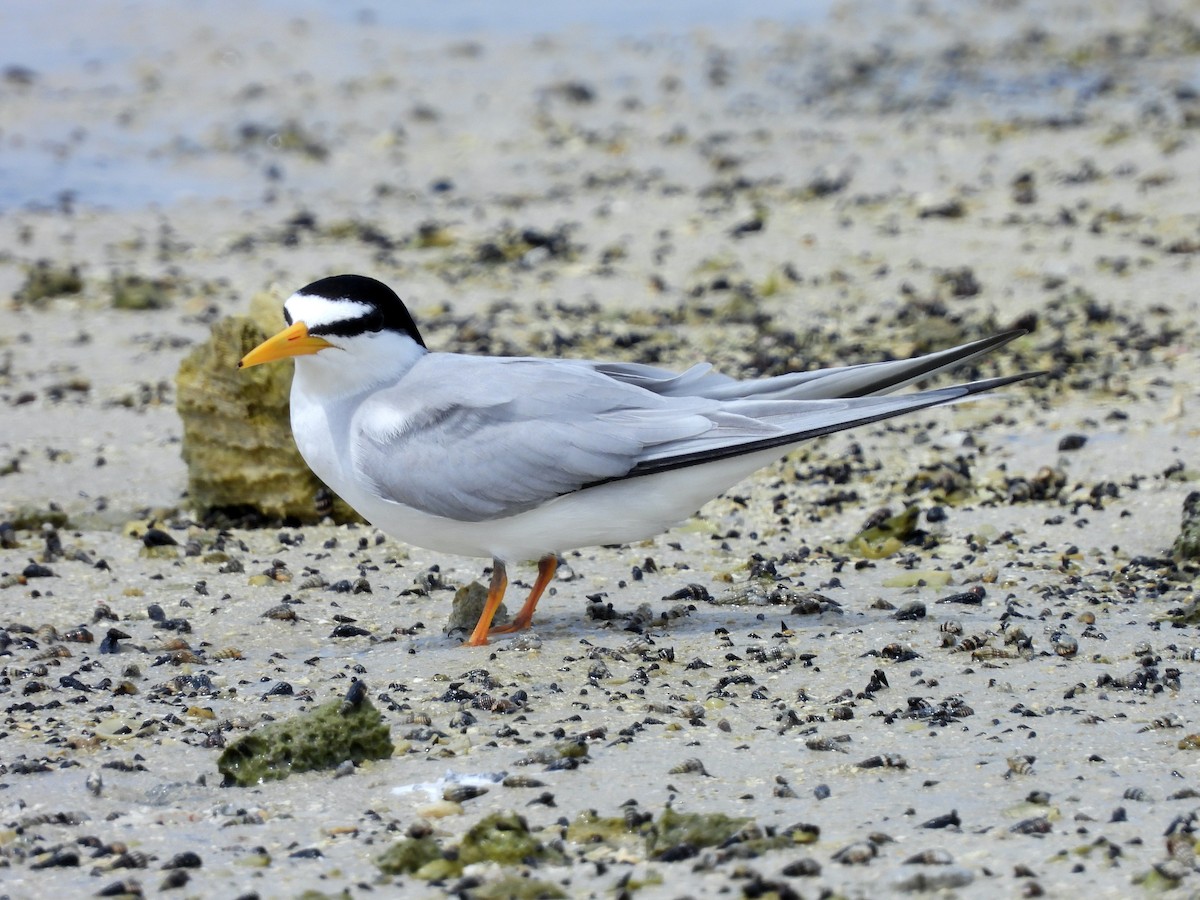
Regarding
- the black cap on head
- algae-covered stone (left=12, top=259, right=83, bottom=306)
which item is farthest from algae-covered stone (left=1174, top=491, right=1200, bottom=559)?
algae-covered stone (left=12, top=259, right=83, bottom=306)

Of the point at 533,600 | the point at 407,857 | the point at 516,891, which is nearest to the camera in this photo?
the point at 516,891

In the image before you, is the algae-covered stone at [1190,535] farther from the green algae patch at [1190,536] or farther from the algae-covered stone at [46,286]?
the algae-covered stone at [46,286]

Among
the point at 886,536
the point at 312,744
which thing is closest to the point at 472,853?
the point at 312,744

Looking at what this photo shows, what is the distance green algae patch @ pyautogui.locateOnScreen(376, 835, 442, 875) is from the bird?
4.85ft

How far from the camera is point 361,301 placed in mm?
4859

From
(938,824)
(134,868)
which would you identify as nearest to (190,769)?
(134,868)

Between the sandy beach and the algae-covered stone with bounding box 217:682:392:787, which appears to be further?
the algae-covered stone with bounding box 217:682:392:787

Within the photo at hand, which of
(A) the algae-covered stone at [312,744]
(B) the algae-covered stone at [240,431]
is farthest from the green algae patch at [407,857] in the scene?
(B) the algae-covered stone at [240,431]

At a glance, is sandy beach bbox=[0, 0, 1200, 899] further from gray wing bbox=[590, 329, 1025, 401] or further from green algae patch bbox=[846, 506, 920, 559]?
gray wing bbox=[590, 329, 1025, 401]

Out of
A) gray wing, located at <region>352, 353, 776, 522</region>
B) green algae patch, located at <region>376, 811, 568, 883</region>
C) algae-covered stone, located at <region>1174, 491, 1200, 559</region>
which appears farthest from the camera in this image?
algae-covered stone, located at <region>1174, 491, 1200, 559</region>

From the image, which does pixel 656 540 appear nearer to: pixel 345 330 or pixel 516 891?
pixel 345 330

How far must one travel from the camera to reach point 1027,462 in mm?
6547

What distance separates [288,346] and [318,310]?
0.14 meters

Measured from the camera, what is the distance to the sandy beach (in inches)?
140
